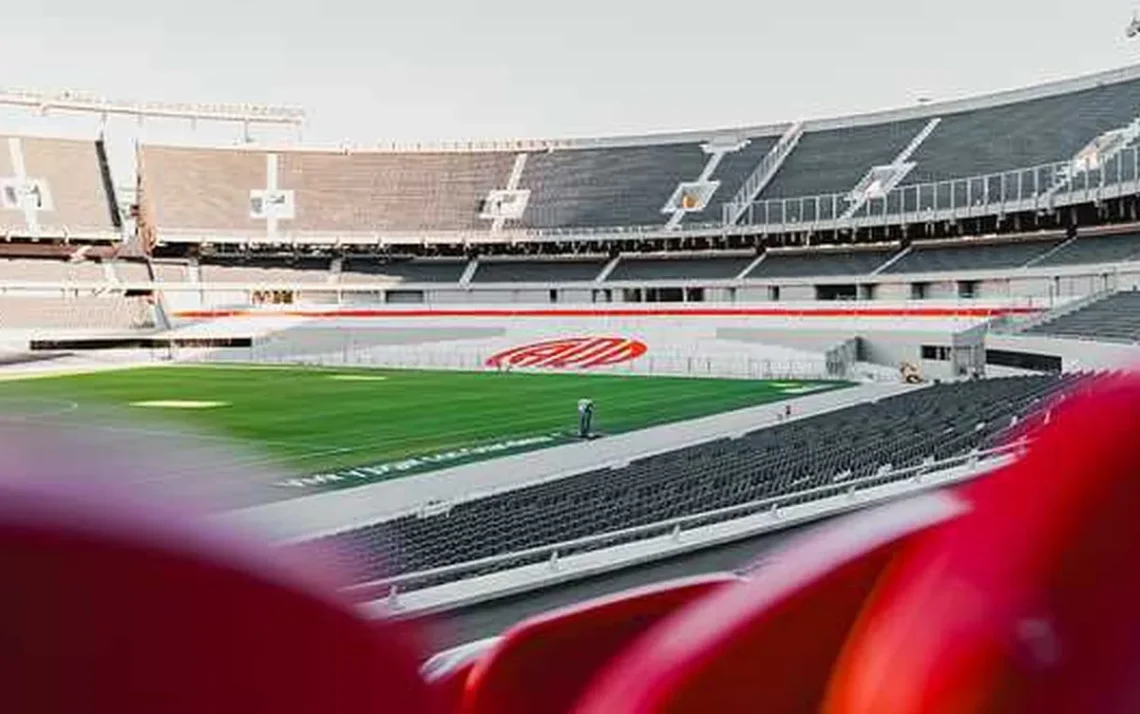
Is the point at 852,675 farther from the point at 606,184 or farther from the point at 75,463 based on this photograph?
the point at 606,184

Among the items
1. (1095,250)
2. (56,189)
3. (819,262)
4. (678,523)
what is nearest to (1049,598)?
(678,523)

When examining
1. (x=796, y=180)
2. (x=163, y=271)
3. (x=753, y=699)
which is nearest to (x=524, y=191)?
(x=796, y=180)

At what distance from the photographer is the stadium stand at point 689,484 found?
487 inches

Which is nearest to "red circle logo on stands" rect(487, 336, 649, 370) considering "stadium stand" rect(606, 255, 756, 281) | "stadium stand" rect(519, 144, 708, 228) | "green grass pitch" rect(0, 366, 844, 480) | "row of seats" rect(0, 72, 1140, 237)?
"green grass pitch" rect(0, 366, 844, 480)

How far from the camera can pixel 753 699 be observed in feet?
3.66

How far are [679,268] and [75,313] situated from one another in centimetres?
3033

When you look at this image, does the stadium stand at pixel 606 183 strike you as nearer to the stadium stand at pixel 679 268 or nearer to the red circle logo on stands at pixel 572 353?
the stadium stand at pixel 679 268

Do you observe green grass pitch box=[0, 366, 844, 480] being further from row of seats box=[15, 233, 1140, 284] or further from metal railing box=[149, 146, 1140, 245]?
row of seats box=[15, 233, 1140, 284]

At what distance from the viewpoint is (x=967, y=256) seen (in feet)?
161

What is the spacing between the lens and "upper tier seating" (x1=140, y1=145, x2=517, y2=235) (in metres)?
63.4

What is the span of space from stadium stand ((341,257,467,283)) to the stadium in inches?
9.8

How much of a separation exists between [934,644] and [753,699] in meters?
0.19

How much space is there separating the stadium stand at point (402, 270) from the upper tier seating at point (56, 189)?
41.6 feet

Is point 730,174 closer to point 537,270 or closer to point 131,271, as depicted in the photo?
point 537,270
